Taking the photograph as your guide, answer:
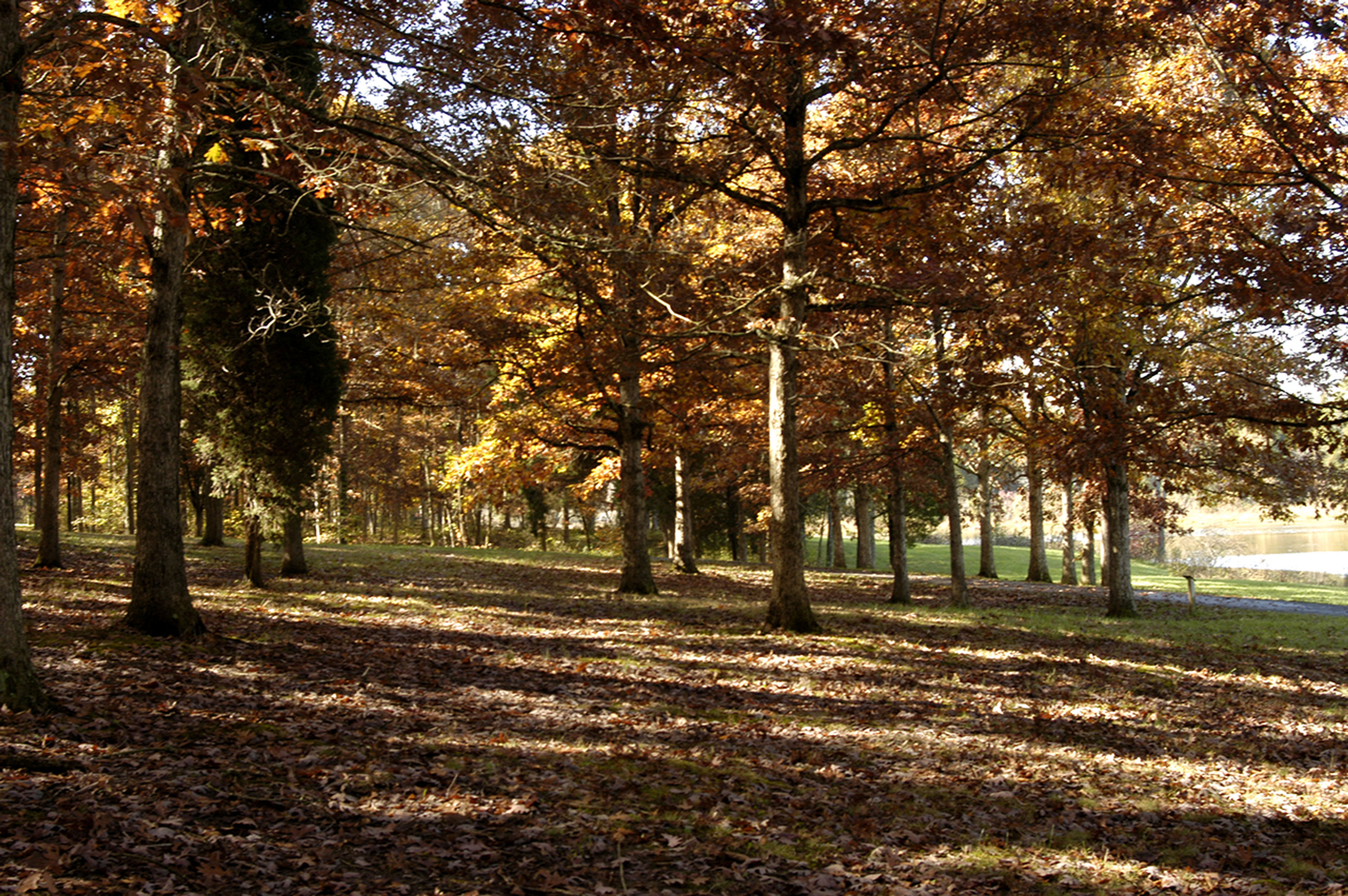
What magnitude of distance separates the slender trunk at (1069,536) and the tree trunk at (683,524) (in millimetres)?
10733

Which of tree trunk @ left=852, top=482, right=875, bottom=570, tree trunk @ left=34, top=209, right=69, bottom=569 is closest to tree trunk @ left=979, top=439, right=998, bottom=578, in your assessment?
tree trunk @ left=852, top=482, right=875, bottom=570

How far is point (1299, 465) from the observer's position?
23.5 metres

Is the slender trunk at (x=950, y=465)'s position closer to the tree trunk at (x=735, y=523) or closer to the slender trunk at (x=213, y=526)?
the tree trunk at (x=735, y=523)

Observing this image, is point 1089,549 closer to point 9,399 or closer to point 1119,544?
point 1119,544

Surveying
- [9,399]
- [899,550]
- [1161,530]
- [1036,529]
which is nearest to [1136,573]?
[1036,529]

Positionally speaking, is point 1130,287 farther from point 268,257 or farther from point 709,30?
point 268,257

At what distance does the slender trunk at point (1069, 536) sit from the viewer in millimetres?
27172

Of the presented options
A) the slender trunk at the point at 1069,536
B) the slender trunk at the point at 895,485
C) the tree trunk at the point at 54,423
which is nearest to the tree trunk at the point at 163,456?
the tree trunk at the point at 54,423

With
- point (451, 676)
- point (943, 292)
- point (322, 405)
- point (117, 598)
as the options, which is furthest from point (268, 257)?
point (943, 292)

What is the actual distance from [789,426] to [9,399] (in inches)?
372

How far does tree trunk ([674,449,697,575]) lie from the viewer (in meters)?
24.7

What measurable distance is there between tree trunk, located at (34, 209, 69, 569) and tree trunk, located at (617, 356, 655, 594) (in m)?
9.82

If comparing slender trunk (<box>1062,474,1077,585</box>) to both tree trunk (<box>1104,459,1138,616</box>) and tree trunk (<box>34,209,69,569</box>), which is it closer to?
tree trunk (<box>1104,459,1138,616</box>)

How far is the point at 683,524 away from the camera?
2564cm
